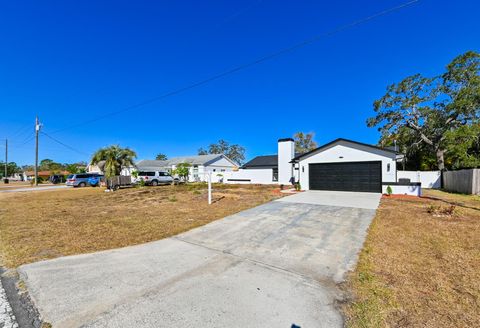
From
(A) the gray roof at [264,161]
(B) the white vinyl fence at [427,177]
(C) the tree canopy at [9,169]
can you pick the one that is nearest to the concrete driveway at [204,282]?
(B) the white vinyl fence at [427,177]

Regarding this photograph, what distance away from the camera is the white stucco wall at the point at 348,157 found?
13.5m

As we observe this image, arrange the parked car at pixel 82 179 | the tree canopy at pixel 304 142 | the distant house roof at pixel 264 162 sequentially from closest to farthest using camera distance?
1. the parked car at pixel 82 179
2. the distant house roof at pixel 264 162
3. the tree canopy at pixel 304 142

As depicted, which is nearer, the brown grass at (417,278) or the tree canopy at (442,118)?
the brown grass at (417,278)

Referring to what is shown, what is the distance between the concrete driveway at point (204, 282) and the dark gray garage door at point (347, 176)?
9.85 meters

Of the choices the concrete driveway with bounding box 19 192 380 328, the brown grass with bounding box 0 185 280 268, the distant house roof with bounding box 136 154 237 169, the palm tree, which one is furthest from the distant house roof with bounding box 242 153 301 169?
the concrete driveway with bounding box 19 192 380 328

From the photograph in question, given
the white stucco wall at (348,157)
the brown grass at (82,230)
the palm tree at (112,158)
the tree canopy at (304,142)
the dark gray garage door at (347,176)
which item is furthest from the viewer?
the tree canopy at (304,142)

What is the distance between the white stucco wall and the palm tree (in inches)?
654

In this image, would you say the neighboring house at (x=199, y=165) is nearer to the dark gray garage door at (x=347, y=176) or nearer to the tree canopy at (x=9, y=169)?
the dark gray garage door at (x=347, y=176)

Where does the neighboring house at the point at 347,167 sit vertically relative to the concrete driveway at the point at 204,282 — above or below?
above

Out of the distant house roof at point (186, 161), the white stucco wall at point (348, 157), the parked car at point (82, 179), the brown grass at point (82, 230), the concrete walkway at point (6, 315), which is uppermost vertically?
the distant house roof at point (186, 161)

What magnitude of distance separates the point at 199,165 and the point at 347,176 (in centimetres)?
2393

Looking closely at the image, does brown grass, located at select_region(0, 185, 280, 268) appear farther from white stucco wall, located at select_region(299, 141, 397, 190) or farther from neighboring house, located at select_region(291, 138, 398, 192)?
white stucco wall, located at select_region(299, 141, 397, 190)

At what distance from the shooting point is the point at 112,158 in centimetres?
2055

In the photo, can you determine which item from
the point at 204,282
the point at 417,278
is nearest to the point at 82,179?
the point at 204,282
